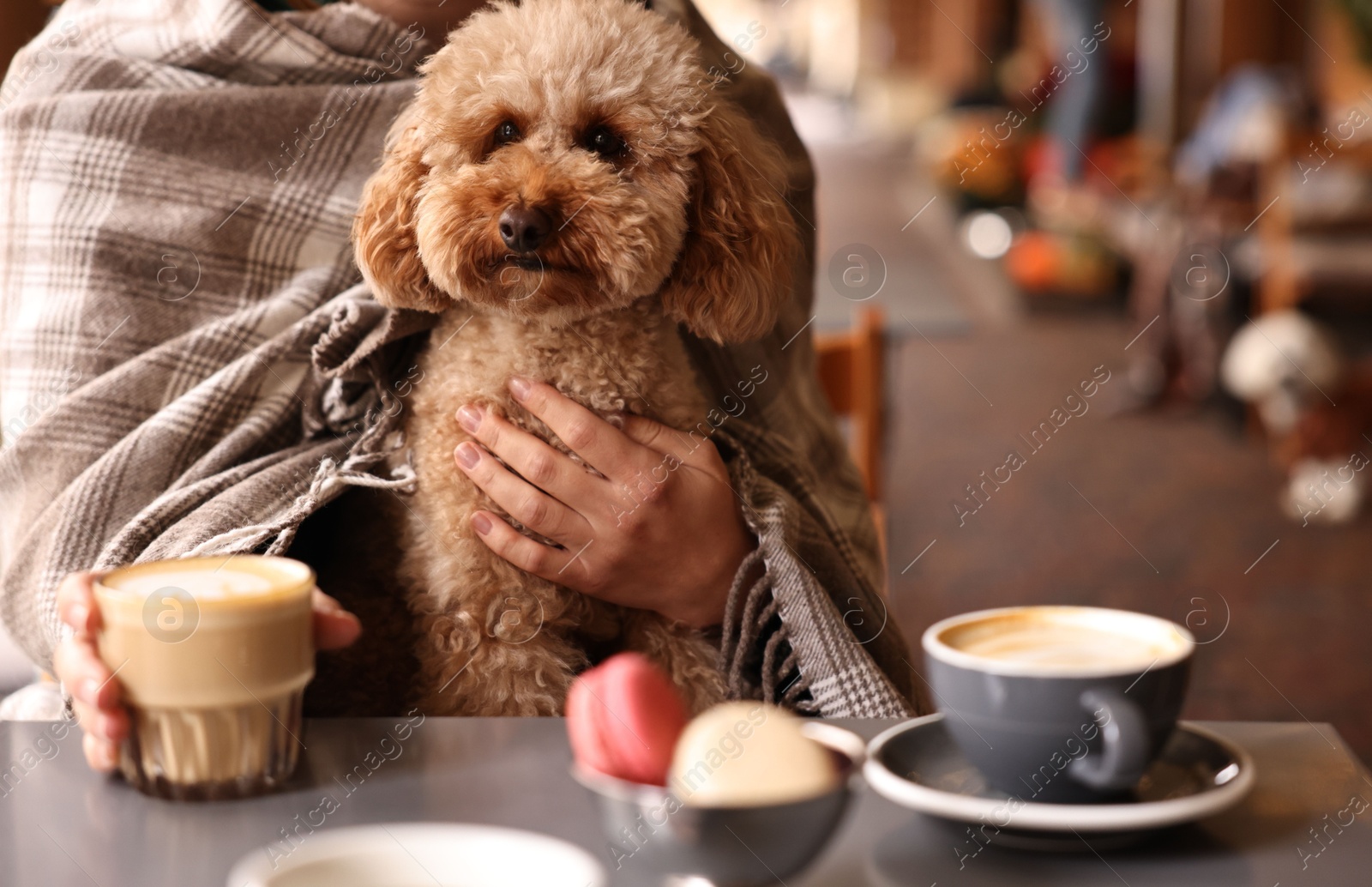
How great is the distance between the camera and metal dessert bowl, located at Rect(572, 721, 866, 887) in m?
0.48

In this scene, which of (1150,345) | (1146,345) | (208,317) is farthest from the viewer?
(1146,345)

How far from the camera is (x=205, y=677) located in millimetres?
621

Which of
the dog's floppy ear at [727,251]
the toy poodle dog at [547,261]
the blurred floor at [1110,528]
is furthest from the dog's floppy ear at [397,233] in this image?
the blurred floor at [1110,528]

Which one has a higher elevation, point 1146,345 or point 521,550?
point 521,550

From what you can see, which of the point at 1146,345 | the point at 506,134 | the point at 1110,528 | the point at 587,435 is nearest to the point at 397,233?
the point at 506,134

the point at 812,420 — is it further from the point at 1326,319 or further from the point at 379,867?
the point at 1326,319

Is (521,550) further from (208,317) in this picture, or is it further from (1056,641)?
(1056,641)

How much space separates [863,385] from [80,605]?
1173 millimetres

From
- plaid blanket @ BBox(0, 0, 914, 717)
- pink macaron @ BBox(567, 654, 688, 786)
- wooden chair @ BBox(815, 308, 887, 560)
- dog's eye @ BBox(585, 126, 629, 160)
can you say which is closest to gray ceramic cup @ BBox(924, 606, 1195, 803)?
pink macaron @ BBox(567, 654, 688, 786)

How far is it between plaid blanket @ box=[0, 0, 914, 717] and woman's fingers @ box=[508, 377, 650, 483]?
11 centimetres

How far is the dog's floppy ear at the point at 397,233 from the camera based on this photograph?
3.52ft

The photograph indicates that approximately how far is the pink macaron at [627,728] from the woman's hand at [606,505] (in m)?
A: 0.51

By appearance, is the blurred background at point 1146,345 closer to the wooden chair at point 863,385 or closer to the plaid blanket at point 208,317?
the wooden chair at point 863,385

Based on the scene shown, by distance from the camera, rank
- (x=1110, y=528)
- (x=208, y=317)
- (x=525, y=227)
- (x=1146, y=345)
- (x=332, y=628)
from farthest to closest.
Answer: (x=1146, y=345)
(x=1110, y=528)
(x=208, y=317)
(x=525, y=227)
(x=332, y=628)
